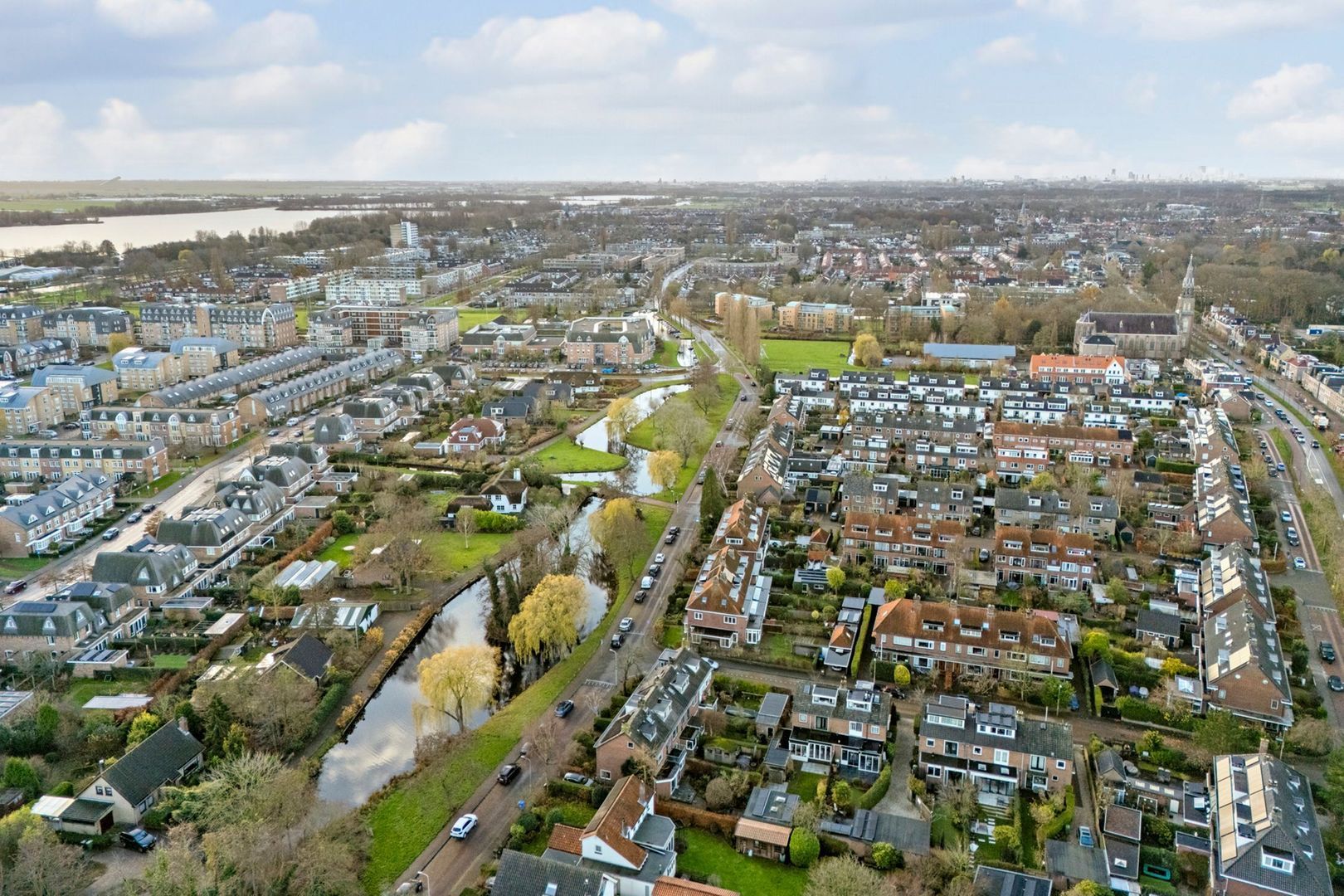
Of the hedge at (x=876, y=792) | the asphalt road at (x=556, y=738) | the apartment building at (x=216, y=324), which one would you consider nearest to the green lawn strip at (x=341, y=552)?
the asphalt road at (x=556, y=738)

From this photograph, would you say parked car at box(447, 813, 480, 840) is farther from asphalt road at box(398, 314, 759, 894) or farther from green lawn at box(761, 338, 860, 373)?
green lawn at box(761, 338, 860, 373)

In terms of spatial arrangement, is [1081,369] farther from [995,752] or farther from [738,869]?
[738,869]

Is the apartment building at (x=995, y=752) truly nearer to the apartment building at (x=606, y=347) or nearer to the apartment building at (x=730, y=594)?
the apartment building at (x=730, y=594)

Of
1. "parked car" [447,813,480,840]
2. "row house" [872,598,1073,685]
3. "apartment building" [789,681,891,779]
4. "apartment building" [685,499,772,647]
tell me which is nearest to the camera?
"parked car" [447,813,480,840]

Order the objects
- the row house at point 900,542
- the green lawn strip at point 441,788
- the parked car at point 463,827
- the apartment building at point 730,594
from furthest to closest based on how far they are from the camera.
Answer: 1. the row house at point 900,542
2. the apartment building at point 730,594
3. the parked car at point 463,827
4. the green lawn strip at point 441,788

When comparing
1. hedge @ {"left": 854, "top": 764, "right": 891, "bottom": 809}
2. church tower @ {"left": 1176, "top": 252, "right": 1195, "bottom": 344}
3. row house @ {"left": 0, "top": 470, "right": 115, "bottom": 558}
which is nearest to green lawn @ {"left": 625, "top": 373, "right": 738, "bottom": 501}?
hedge @ {"left": 854, "top": 764, "right": 891, "bottom": 809}
